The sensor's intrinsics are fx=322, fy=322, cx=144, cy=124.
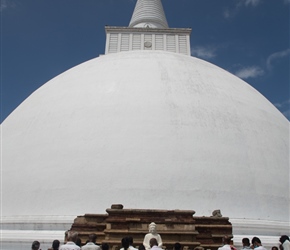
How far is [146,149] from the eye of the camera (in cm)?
771

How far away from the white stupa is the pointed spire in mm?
8286

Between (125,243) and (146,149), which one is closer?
(125,243)

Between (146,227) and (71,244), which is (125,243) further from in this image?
(146,227)

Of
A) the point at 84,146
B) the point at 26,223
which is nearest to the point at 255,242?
the point at 84,146

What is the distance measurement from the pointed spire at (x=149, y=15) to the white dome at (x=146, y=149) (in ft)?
27.8

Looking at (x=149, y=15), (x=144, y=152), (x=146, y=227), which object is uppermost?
(x=149, y=15)

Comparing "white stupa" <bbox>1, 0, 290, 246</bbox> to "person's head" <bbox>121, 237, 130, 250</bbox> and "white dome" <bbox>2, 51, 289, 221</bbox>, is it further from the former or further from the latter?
"person's head" <bbox>121, 237, 130, 250</bbox>

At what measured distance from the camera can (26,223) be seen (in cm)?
748

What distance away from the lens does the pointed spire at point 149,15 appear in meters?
17.5

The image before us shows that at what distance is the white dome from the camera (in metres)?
7.43

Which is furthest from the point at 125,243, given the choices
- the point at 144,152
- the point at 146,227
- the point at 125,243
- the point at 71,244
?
the point at 144,152

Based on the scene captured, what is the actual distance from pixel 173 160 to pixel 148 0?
13682 millimetres

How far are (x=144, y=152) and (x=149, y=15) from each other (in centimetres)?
1208

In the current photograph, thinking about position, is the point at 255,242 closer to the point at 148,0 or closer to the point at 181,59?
the point at 181,59
